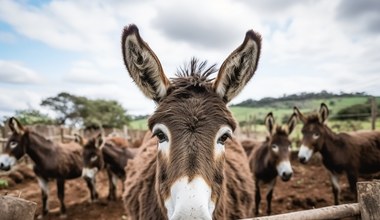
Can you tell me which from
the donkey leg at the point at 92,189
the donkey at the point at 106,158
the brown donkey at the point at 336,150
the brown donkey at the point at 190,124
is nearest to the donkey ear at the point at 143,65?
the brown donkey at the point at 190,124

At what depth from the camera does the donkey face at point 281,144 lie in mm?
7277

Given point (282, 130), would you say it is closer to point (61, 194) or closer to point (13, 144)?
point (61, 194)

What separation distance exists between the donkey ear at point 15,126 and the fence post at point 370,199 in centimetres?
858

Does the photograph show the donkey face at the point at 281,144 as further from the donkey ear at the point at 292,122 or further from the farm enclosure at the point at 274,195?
the farm enclosure at the point at 274,195

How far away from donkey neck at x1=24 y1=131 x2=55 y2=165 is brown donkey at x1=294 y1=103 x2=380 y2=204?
7.48 meters

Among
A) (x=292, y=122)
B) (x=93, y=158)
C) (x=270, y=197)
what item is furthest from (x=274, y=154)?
(x=93, y=158)

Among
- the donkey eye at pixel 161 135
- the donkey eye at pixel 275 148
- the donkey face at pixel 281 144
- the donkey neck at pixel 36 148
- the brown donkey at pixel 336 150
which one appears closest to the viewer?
the donkey eye at pixel 161 135

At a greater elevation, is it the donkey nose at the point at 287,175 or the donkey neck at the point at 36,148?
the donkey neck at the point at 36,148

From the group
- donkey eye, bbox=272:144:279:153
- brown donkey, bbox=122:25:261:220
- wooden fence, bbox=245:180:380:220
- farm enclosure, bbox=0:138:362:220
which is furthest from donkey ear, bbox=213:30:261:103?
farm enclosure, bbox=0:138:362:220

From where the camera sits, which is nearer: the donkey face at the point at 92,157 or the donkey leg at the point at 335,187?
the donkey leg at the point at 335,187

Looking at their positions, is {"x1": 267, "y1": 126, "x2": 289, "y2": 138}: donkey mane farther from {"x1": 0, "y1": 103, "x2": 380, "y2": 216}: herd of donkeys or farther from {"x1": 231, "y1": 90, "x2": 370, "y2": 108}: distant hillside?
{"x1": 231, "y1": 90, "x2": 370, "y2": 108}: distant hillside

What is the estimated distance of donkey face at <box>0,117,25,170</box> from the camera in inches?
325

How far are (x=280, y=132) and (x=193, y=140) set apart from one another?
6.45 meters

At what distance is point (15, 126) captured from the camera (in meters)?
8.38
